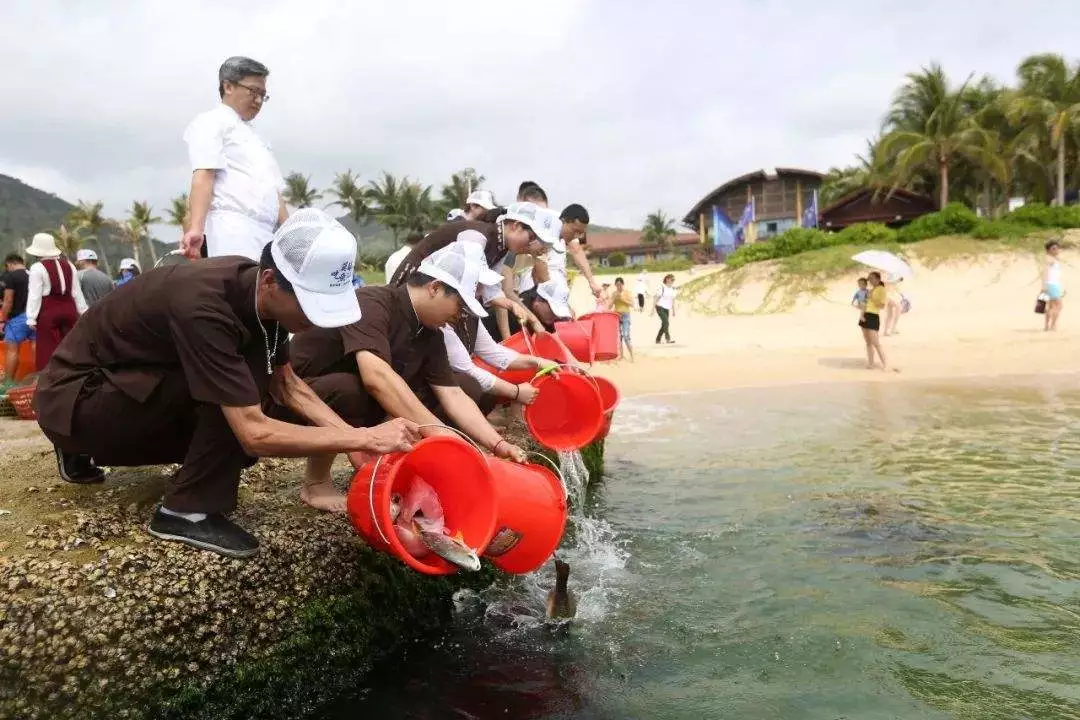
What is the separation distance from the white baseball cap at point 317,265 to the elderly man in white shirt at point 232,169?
140 centimetres

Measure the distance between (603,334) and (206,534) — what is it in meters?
4.53

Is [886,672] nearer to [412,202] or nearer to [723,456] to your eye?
[723,456]

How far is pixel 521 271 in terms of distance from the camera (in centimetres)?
761

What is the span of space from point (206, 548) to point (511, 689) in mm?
1232

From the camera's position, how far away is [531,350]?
5453 mm

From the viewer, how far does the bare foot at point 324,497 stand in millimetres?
3451

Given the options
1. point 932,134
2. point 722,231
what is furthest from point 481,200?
point 722,231

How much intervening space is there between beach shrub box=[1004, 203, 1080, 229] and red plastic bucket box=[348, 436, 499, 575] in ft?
85.0

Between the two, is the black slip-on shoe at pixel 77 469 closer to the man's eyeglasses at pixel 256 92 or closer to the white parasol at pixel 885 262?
the man's eyeglasses at pixel 256 92

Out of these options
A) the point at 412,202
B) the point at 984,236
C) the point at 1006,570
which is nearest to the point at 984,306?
the point at 984,236

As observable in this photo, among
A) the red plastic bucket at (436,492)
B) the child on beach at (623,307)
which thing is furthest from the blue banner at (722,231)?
the red plastic bucket at (436,492)

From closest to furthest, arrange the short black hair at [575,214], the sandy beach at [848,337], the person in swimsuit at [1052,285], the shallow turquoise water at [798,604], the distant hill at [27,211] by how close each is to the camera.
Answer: the shallow turquoise water at [798,604] < the short black hair at [575,214] < the sandy beach at [848,337] < the person in swimsuit at [1052,285] < the distant hill at [27,211]

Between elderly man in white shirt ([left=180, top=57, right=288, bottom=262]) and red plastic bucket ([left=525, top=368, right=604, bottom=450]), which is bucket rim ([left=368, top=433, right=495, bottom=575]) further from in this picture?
red plastic bucket ([left=525, top=368, right=604, bottom=450])

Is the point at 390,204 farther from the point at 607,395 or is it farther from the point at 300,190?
the point at 607,395
